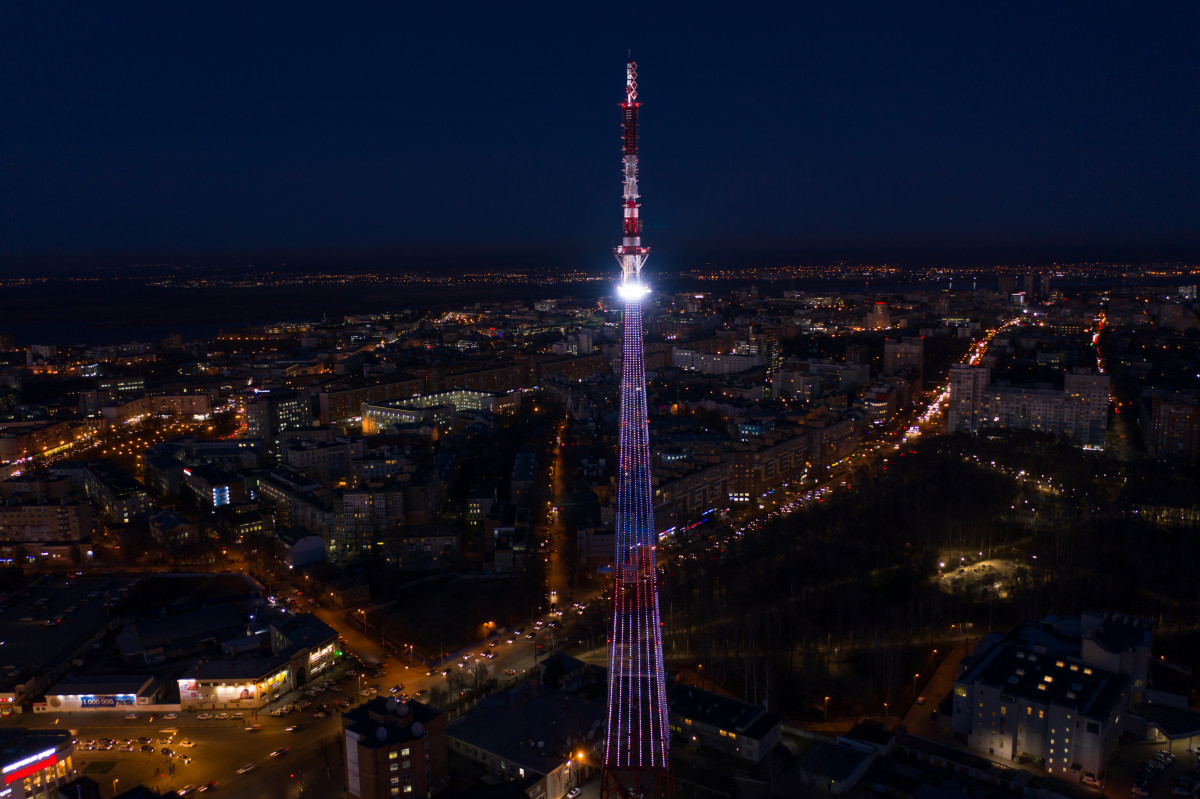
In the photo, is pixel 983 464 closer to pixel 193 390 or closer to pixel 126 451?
pixel 126 451

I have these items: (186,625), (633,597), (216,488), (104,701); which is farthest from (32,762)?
(216,488)

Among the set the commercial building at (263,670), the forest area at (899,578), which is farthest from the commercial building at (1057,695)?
the commercial building at (263,670)

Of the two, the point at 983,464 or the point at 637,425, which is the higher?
the point at 637,425

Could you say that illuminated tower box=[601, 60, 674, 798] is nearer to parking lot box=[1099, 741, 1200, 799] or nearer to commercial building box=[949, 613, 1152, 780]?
commercial building box=[949, 613, 1152, 780]

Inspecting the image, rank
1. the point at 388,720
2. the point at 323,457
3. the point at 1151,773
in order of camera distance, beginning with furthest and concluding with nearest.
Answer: the point at 323,457, the point at 1151,773, the point at 388,720

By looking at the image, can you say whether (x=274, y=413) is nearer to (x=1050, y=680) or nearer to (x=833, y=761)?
(x=833, y=761)

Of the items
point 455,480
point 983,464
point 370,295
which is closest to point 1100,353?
point 983,464
